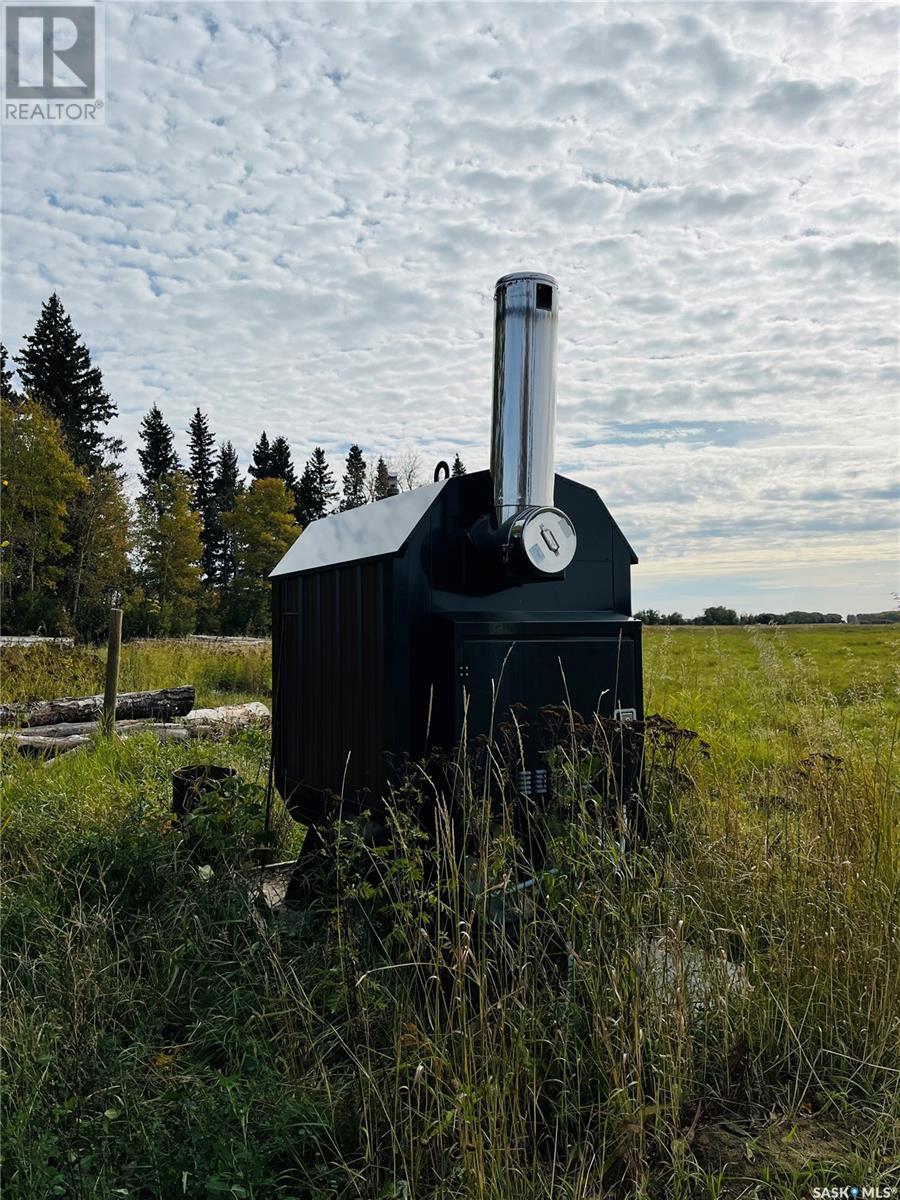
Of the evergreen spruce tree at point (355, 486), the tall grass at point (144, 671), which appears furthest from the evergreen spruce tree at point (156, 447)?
the tall grass at point (144, 671)

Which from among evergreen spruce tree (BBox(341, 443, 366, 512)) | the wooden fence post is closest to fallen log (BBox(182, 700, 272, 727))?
the wooden fence post

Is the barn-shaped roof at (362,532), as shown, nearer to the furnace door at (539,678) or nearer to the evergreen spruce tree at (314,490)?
the furnace door at (539,678)

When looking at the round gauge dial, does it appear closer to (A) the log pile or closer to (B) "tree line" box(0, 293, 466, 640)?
(A) the log pile

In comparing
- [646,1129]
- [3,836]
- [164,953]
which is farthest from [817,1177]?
[3,836]

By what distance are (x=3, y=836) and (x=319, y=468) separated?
48.1 m

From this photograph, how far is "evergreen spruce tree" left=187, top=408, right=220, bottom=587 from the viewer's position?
4969cm

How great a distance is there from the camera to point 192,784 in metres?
4.66

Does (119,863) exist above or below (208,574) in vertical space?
below

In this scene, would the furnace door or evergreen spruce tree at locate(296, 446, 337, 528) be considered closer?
the furnace door

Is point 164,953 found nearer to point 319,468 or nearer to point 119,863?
point 119,863

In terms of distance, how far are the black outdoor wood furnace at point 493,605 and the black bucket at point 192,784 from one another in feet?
2.23

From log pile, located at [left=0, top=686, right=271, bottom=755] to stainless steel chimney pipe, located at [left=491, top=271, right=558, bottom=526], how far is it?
4959mm

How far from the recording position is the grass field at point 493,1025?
7.55 ft

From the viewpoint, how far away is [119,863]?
4188 mm
